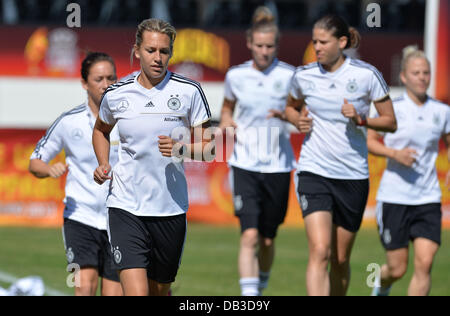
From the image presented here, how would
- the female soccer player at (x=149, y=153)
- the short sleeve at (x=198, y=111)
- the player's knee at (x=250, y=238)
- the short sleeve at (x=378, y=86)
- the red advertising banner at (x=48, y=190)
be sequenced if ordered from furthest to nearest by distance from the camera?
the red advertising banner at (x=48, y=190), the player's knee at (x=250, y=238), the short sleeve at (x=378, y=86), the short sleeve at (x=198, y=111), the female soccer player at (x=149, y=153)

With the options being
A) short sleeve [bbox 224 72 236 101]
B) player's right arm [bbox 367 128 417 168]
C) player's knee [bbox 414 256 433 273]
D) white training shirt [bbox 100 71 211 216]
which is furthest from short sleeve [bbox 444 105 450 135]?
white training shirt [bbox 100 71 211 216]

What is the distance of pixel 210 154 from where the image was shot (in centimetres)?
701

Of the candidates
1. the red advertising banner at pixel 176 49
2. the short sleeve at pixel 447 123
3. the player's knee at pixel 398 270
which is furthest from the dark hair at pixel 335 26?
the red advertising banner at pixel 176 49

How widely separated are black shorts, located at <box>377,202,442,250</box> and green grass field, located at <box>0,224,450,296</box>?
1.50 meters

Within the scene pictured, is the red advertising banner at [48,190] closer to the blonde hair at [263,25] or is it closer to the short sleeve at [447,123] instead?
the blonde hair at [263,25]

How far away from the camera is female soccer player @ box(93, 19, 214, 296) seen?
6.90 m

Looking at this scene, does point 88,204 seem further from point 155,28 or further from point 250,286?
point 250,286


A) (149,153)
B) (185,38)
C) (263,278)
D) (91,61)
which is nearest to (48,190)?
(185,38)

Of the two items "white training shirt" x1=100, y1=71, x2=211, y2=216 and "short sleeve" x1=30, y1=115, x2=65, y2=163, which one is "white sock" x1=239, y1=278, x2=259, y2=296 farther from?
"white training shirt" x1=100, y1=71, x2=211, y2=216

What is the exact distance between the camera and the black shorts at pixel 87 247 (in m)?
8.22

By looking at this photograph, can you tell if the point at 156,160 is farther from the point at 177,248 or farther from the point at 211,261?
the point at 211,261

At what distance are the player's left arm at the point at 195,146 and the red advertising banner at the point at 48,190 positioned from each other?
448 inches
